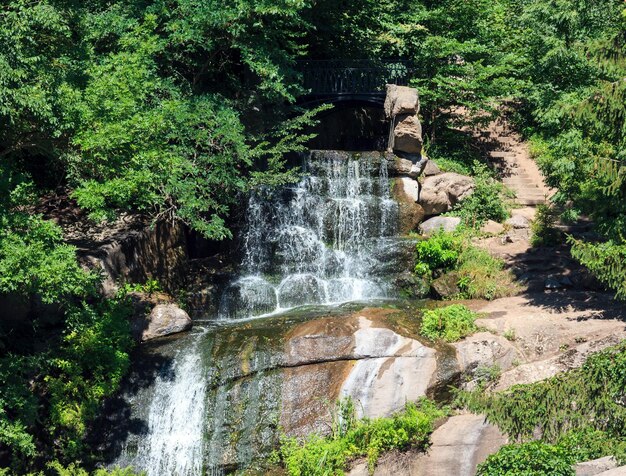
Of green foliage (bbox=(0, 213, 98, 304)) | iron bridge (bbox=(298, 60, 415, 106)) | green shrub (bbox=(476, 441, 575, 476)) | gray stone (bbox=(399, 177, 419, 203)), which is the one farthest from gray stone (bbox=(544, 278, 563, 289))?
green foliage (bbox=(0, 213, 98, 304))

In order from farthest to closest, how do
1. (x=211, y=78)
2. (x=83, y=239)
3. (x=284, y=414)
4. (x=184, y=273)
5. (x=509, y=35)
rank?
(x=509, y=35) < (x=211, y=78) < (x=184, y=273) < (x=83, y=239) < (x=284, y=414)

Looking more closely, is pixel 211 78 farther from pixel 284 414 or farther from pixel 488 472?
pixel 488 472

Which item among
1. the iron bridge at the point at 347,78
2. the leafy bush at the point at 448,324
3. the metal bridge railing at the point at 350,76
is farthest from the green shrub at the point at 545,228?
the metal bridge railing at the point at 350,76

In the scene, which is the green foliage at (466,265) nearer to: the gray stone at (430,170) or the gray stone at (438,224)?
the gray stone at (438,224)

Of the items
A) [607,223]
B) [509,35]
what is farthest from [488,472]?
[509,35]

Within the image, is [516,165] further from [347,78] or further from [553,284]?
[553,284]

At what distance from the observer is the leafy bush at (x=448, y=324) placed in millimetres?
17891

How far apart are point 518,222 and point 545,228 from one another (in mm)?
1225

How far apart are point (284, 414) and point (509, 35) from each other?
1894cm

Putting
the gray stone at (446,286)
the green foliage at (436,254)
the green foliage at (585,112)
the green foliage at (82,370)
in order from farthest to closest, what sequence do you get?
the green foliage at (436,254) → the gray stone at (446,286) → the green foliage at (82,370) → the green foliage at (585,112)

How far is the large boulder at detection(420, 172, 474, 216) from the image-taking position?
2386 centimetres

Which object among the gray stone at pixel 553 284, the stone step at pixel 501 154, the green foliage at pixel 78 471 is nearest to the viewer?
the green foliage at pixel 78 471

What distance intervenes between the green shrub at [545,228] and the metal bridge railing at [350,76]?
6877 millimetres

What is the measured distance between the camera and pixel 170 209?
19.7 meters
